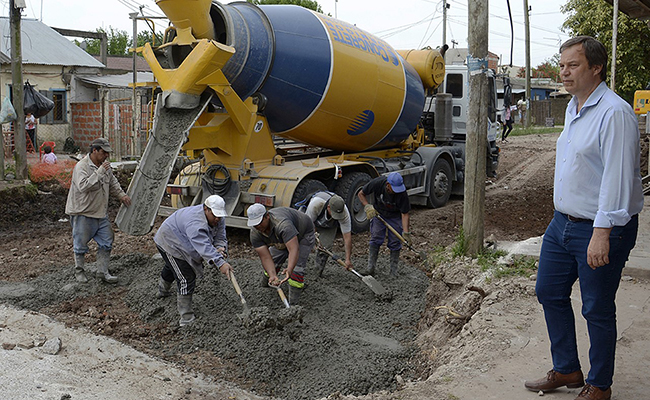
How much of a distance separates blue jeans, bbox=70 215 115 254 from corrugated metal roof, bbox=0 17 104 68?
14.2 m

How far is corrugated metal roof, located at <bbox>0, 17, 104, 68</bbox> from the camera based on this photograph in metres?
19.8

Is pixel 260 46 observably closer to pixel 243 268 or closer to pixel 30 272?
pixel 243 268

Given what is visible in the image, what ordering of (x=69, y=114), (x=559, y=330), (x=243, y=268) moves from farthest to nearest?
(x=69, y=114)
(x=243, y=268)
(x=559, y=330)

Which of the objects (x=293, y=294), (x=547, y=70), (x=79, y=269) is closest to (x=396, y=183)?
(x=293, y=294)

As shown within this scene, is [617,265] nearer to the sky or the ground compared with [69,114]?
nearer to the ground

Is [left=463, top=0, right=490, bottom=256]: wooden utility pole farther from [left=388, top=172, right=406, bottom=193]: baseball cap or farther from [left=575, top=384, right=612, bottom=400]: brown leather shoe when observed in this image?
[left=575, top=384, right=612, bottom=400]: brown leather shoe

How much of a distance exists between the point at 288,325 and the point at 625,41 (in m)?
17.5

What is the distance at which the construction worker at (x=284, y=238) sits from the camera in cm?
562

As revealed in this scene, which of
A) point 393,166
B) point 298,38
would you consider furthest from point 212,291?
point 393,166

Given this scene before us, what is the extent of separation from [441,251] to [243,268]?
2.41 meters

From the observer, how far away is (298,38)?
8.67 metres

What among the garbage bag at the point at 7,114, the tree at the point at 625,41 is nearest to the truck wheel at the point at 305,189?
the garbage bag at the point at 7,114

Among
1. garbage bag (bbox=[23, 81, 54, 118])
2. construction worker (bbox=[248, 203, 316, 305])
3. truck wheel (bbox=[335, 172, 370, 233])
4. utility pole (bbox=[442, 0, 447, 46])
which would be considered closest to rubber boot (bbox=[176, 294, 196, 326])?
construction worker (bbox=[248, 203, 316, 305])

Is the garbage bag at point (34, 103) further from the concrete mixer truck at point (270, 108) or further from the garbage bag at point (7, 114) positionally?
the concrete mixer truck at point (270, 108)
